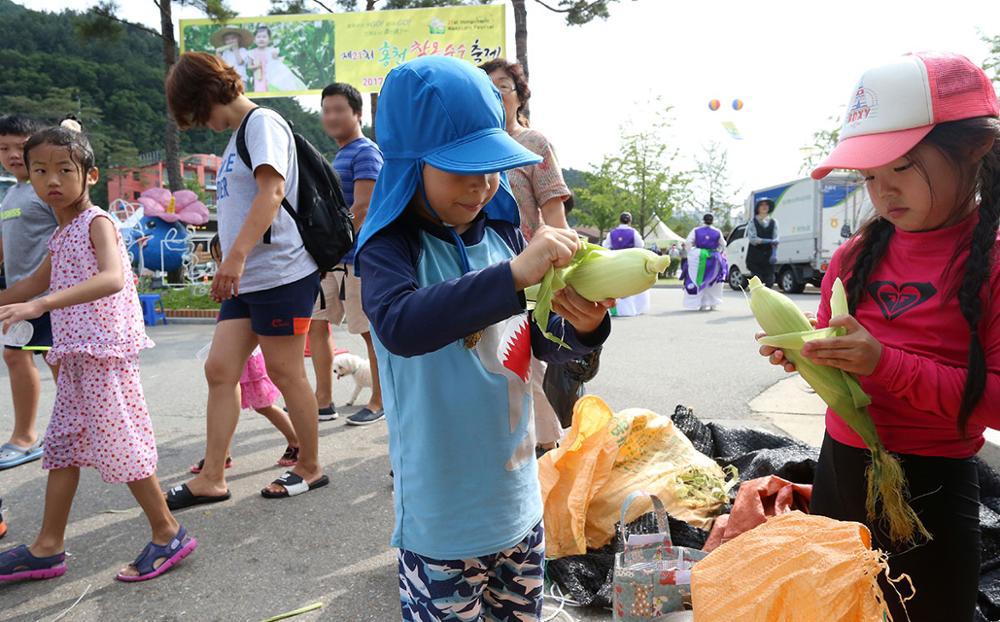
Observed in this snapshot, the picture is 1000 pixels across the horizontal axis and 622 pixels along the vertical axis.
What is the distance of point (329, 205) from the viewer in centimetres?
361

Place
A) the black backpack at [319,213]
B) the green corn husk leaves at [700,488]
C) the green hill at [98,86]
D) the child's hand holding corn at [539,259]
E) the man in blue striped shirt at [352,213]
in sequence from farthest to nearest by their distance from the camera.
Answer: the green hill at [98,86] → the man in blue striped shirt at [352,213] → the black backpack at [319,213] → the green corn husk leaves at [700,488] → the child's hand holding corn at [539,259]

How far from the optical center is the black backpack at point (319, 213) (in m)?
3.47

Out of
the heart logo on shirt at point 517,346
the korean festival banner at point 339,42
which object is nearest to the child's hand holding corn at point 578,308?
the heart logo on shirt at point 517,346

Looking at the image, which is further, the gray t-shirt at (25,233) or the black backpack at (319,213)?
the gray t-shirt at (25,233)

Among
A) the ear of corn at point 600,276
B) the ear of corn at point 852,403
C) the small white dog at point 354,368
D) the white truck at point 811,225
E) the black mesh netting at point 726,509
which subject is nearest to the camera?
the ear of corn at point 600,276

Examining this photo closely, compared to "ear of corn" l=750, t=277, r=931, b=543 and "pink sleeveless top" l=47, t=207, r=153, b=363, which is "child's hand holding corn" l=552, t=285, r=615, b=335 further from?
"pink sleeveless top" l=47, t=207, r=153, b=363

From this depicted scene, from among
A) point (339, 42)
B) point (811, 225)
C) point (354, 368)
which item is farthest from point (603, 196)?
point (354, 368)

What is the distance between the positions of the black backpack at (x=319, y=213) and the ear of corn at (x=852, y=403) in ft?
7.99

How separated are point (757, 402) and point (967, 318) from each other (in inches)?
166

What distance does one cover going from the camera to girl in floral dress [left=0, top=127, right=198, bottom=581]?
2.74 m

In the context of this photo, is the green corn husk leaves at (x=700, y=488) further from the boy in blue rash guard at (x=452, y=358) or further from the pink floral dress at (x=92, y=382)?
the pink floral dress at (x=92, y=382)

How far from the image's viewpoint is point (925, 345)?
162cm

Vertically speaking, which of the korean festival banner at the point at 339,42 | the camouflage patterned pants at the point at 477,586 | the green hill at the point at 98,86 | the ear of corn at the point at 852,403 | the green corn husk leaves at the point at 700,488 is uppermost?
the green hill at the point at 98,86

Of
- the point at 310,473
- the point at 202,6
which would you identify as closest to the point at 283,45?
the point at 202,6
